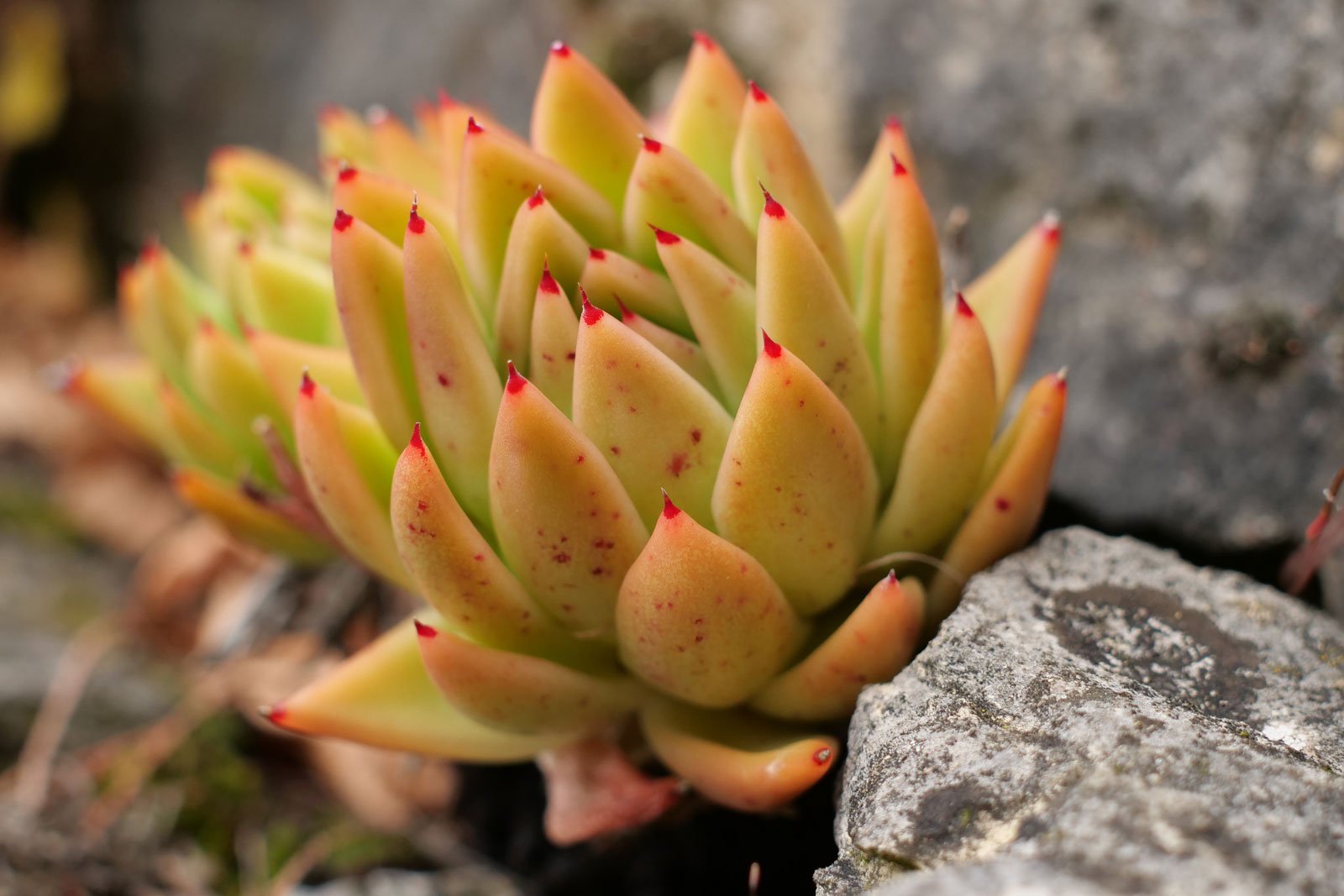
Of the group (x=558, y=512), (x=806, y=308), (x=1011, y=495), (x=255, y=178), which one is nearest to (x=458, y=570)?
(x=558, y=512)

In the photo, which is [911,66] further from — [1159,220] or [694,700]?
[694,700]

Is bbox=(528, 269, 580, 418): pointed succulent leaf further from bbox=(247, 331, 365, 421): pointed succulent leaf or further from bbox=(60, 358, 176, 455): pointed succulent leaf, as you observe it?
bbox=(60, 358, 176, 455): pointed succulent leaf

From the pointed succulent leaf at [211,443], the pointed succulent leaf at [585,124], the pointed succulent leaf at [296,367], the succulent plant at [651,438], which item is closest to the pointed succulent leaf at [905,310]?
the succulent plant at [651,438]

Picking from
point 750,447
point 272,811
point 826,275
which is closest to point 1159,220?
point 826,275

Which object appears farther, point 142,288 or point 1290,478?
point 142,288

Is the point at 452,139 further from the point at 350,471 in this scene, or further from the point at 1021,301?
the point at 1021,301

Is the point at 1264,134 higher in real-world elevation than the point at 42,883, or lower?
higher
